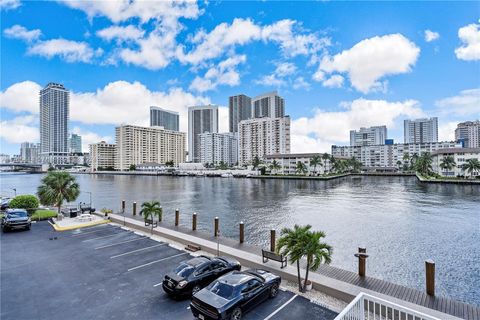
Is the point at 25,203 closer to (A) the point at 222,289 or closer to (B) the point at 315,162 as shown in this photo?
(A) the point at 222,289

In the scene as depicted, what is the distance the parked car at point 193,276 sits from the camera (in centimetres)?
1051

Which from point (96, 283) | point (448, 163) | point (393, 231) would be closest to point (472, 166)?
point (448, 163)

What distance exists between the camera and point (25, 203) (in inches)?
1109

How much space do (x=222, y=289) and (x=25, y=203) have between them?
97.4 ft

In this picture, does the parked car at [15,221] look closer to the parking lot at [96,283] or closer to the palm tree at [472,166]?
the parking lot at [96,283]

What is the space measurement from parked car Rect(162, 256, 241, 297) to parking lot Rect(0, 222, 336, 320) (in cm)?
51

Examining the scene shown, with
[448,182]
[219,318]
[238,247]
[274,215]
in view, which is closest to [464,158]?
[448,182]

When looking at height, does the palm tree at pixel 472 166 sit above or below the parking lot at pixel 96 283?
above

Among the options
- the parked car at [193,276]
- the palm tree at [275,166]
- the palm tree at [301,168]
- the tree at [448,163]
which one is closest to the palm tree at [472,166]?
the tree at [448,163]

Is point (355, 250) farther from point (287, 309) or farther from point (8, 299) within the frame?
point (8, 299)

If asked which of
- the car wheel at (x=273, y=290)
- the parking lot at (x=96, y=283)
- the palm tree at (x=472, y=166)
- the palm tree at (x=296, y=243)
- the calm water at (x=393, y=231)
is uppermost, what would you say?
the palm tree at (x=472, y=166)

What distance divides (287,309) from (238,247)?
297 inches

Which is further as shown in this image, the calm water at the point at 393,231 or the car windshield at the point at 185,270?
the calm water at the point at 393,231

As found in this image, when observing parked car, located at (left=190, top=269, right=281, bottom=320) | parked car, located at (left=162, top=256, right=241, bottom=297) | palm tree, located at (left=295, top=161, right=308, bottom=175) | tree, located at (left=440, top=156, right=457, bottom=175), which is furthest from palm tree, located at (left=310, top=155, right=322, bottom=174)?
parked car, located at (left=190, top=269, right=281, bottom=320)
